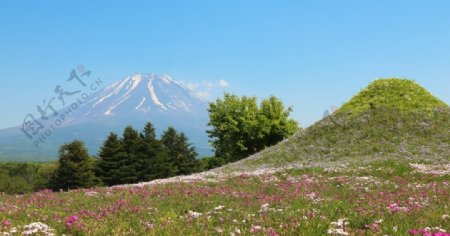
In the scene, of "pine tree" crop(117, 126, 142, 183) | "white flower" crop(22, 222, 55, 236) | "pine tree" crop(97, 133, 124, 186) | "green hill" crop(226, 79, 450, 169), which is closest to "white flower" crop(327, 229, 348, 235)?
"white flower" crop(22, 222, 55, 236)

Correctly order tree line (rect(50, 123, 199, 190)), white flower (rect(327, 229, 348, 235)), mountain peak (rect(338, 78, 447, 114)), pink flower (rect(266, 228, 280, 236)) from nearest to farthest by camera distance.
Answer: white flower (rect(327, 229, 348, 235)), pink flower (rect(266, 228, 280, 236)), mountain peak (rect(338, 78, 447, 114)), tree line (rect(50, 123, 199, 190))

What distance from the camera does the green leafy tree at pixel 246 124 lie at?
81.7 metres

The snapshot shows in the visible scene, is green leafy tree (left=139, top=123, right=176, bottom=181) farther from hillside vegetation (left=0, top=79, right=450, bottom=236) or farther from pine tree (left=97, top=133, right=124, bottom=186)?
hillside vegetation (left=0, top=79, right=450, bottom=236)

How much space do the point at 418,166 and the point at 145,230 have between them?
25.3 meters

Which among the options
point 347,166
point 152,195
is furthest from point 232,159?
point 152,195

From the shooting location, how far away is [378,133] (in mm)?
45625

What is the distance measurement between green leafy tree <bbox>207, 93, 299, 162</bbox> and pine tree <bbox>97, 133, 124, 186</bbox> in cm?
1665

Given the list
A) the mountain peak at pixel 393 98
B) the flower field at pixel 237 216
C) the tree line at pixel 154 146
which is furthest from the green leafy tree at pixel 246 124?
the flower field at pixel 237 216

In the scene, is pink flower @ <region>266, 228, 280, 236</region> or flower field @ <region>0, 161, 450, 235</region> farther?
flower field @ <region>0, 161, 450, 235</region>

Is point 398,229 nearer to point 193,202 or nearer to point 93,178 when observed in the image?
point 193,202

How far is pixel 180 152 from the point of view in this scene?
95.8 m

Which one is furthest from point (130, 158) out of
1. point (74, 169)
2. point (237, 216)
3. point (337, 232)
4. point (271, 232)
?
point (337, 232)

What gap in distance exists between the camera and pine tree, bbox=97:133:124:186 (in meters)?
76.9

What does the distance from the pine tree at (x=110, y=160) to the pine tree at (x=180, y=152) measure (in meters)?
16.9
